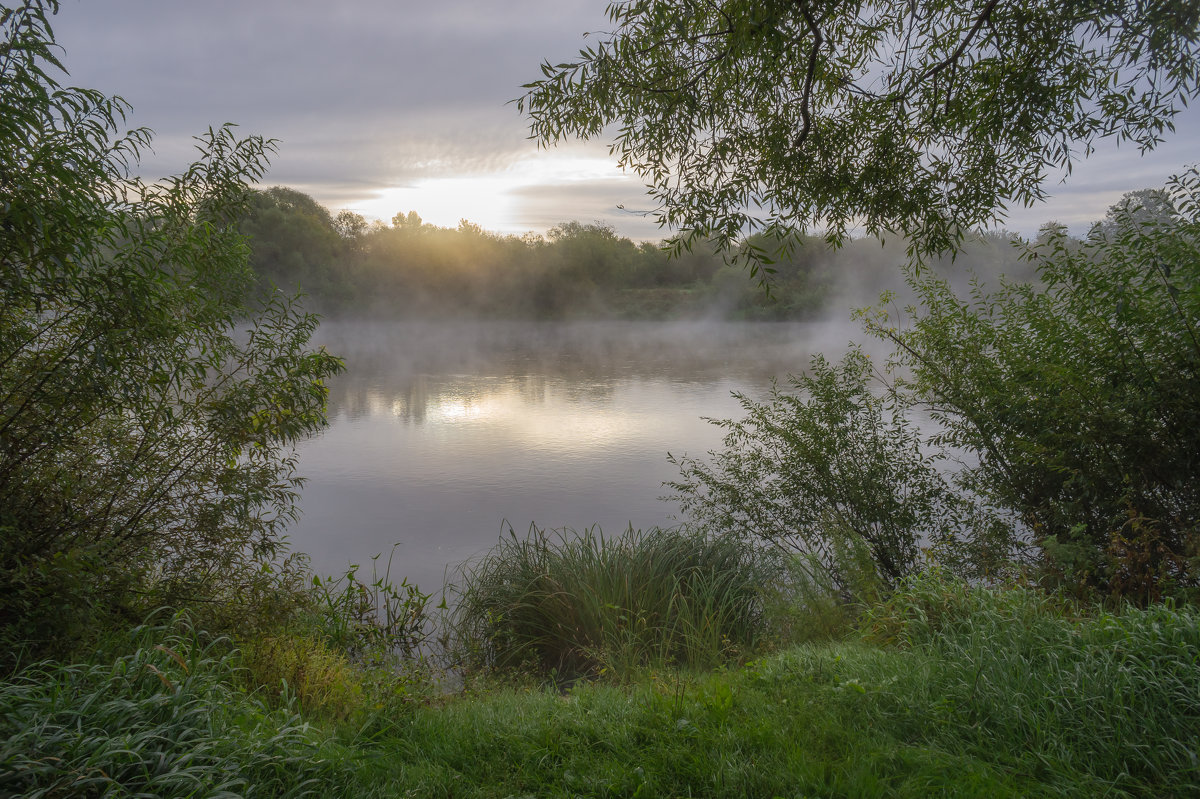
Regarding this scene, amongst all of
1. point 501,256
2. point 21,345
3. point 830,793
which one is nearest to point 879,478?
point 830,793

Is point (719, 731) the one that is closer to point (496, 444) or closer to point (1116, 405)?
point (1116, 405)

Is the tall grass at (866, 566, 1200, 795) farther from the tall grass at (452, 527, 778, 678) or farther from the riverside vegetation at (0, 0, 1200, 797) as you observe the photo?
the tall grass at (452, 527, 778, 678)

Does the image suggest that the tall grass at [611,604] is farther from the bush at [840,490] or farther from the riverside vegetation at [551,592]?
the bush at [840,490]

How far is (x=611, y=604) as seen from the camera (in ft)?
15.6

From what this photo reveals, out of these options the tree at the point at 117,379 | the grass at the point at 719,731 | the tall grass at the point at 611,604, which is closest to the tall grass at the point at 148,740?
the grass at the point at 719,731

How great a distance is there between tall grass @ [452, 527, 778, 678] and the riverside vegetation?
3cm

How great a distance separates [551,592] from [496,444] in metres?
5.62

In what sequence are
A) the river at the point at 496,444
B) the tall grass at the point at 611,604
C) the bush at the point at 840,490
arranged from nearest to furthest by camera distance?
the tall grass at the point at 611,604
the bush at the point at 840,490
the river at the point at 496,444

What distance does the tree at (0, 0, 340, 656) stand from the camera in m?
2.44

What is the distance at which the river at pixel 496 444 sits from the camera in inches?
278

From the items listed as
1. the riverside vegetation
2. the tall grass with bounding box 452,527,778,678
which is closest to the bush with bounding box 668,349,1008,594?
the riverside vegetation

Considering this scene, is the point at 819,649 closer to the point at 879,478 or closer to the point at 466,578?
the point at 879,478

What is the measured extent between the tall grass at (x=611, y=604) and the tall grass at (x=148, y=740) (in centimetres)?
223

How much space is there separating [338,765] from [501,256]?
39.2 metres
